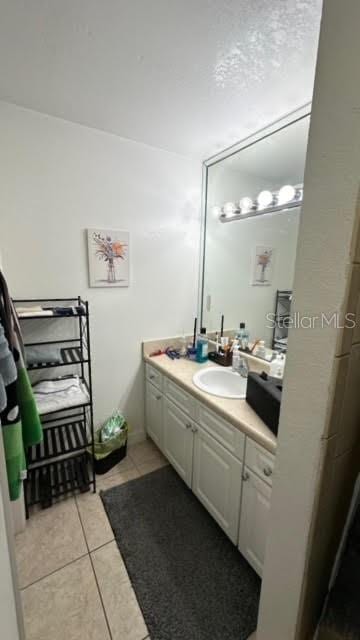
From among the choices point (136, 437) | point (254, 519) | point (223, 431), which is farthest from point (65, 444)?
point (254, 519)

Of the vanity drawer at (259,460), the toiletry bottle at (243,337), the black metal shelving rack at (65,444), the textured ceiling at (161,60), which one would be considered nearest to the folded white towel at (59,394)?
the black metal shelving rack at (65,444)

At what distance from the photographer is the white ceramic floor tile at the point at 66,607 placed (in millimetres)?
1057

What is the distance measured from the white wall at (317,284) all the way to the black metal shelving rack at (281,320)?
3.91 feet

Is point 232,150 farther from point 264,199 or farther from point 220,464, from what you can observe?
point 220,464

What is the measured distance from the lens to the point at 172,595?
1182 mm

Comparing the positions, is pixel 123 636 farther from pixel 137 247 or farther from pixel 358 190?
pixel 137 247

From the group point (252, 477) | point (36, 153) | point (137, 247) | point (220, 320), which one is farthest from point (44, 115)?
point (252, 477)

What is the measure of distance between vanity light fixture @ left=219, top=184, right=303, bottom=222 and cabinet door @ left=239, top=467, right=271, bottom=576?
139cm

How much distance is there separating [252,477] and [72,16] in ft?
6.50

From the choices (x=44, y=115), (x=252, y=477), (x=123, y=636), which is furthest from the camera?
(x=44, y=115)

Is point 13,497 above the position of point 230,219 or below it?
below

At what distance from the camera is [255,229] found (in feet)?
6.25

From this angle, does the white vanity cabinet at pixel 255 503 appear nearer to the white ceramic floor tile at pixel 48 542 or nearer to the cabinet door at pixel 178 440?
the cabinet door at pixel 178 440

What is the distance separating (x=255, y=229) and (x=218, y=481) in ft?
5.47
